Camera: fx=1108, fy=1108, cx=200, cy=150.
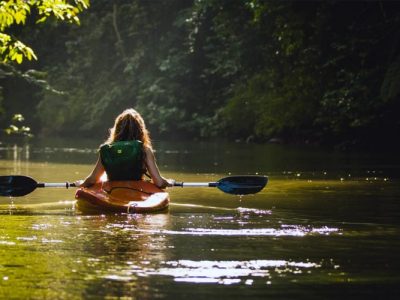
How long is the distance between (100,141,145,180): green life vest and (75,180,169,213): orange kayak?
168 millimetres

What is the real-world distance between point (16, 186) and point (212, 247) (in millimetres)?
5125

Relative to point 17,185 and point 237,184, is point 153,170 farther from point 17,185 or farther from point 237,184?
point 17,185

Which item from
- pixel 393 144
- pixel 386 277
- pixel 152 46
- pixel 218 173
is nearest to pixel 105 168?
pixel 386 277

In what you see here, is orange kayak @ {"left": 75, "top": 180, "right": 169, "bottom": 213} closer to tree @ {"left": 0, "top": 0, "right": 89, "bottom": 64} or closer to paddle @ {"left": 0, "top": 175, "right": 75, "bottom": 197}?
paddle @ {"left": 0, "top": 175, "right": 75, "bottom": 197}

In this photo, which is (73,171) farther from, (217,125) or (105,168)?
(217,125)

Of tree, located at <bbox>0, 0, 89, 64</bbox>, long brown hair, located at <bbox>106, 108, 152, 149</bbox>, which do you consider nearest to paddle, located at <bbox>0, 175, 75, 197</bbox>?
long brown hair, located at <bbox>106, 108, 152, 149</bbox>

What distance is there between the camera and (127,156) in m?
14.3

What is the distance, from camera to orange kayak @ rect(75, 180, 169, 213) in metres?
13.5

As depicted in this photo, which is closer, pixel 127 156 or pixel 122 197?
pixel 122 197

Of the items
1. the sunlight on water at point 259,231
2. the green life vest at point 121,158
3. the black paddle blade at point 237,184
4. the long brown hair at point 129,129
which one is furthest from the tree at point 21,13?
the sunlight on water at point 259,231

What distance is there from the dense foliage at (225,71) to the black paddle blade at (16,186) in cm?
1071

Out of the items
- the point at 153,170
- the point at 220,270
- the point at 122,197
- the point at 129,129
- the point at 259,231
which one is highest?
the point at 129,129

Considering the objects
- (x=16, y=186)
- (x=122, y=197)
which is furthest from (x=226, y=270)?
(x=16, y=186)

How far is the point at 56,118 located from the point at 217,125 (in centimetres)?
2049
